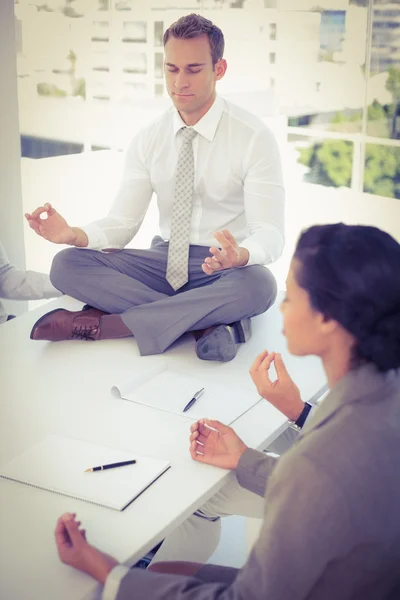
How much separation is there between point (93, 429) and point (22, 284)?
1.34 m

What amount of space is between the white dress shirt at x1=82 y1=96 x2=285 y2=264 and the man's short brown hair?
0.58 ft

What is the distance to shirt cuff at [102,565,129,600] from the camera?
3.99ft

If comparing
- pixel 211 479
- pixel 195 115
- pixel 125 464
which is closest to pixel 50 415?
pixel 125 464

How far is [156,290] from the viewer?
2811mm

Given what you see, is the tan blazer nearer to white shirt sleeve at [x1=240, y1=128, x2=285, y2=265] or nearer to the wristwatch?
the wristwatch

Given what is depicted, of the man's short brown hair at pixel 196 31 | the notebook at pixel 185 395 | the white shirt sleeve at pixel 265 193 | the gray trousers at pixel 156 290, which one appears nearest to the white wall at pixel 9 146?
the gray trousers at pixel 156 290

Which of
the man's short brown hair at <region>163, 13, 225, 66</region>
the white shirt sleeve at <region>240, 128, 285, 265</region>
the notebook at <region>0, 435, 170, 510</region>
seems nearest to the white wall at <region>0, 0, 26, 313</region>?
the man's short brown hair at <region>163, 13, 225, 66</region>

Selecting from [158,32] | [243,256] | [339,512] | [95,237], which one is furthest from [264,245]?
[158,32]

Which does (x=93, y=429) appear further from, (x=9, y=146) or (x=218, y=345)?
(x=9, y=146)

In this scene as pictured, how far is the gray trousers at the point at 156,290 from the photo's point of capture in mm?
2455

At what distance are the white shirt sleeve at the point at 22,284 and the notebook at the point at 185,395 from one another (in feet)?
3.22

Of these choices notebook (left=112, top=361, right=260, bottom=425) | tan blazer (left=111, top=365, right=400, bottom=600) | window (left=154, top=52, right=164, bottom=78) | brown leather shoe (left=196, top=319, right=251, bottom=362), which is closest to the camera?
tan blazer (left=111, top=365, right=400, bottom=600)

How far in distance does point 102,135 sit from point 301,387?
4.61m

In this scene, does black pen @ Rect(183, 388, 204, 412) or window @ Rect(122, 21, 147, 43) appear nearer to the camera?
black pen @ Rect(183, 388, 204, 412)
